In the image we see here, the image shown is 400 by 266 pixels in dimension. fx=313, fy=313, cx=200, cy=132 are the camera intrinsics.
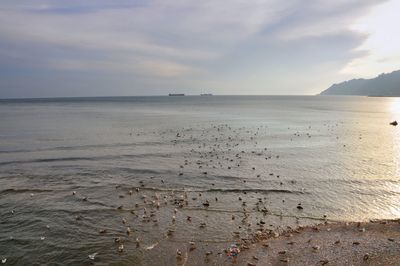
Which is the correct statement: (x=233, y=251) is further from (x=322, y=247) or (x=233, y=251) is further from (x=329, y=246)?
(x=329, y=246)

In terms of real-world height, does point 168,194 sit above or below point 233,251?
above

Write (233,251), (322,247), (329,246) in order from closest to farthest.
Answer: (233,251)
(322,247)
(329,246)

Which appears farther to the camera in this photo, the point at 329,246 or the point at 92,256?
the point at 329,246

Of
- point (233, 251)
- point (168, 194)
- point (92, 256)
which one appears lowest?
point (92, 256)

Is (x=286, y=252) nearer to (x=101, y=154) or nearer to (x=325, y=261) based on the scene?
(x=325, y=261)

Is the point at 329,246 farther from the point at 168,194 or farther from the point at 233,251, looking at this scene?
the point at 168,194

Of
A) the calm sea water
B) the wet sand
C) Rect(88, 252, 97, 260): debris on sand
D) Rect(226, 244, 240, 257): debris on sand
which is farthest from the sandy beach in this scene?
Rect(88, 252, 97, 260): debris on sand

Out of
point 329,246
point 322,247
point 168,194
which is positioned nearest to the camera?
point 322,247

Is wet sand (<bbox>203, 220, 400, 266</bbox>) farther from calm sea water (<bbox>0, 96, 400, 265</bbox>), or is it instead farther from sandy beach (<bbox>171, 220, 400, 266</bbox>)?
calm sea water (<bbox>0, 96, 400, 265</bbox>)

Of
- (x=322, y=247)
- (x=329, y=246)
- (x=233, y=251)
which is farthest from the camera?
(x=329, y=246)

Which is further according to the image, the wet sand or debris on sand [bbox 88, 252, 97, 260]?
debris on sand [bbox 88, 252, 97, 260]

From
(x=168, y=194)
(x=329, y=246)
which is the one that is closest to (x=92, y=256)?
(x=168, y=194)

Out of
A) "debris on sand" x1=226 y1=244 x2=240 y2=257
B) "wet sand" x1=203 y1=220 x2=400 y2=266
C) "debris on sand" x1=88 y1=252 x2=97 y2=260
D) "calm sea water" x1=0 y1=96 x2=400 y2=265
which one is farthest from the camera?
"calm sea water" x1=0 y1=96 x2=400 y2=265

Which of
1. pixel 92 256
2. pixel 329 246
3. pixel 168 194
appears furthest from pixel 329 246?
pixel 168 194
